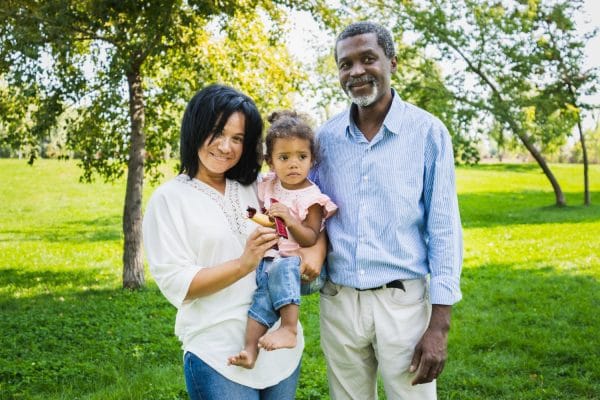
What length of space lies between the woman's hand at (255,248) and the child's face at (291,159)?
48cm

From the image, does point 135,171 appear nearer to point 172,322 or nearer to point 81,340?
point 172,322

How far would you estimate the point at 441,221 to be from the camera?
296cm

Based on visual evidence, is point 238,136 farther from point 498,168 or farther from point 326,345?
point 498,168

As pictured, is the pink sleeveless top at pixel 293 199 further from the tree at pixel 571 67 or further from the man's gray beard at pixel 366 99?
the tree at pixel 571 67

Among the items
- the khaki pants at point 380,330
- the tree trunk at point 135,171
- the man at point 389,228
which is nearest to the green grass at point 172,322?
the tree trunk at point 135,171

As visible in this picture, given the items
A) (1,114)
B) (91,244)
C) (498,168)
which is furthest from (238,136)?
(498,168)

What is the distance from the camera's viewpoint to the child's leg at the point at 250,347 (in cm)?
257

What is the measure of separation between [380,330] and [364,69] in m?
1.25

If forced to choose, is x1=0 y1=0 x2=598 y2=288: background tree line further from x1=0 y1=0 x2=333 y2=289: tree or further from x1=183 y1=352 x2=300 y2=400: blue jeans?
x1=183 y1=352 x2=300 y2=400: blue jeans

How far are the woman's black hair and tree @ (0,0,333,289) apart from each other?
17.8ft

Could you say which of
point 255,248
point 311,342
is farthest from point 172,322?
point 255,248

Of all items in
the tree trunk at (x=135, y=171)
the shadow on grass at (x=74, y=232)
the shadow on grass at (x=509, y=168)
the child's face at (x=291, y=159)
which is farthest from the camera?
the shadow on grass at (x=509, y=168)

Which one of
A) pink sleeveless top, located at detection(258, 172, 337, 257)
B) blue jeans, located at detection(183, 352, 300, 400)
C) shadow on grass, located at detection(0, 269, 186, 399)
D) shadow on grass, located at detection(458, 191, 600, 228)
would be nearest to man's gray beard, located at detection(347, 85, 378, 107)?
pink sleeveless top, located at detection(258, 172, 337, 257)

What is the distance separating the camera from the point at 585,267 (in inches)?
446
